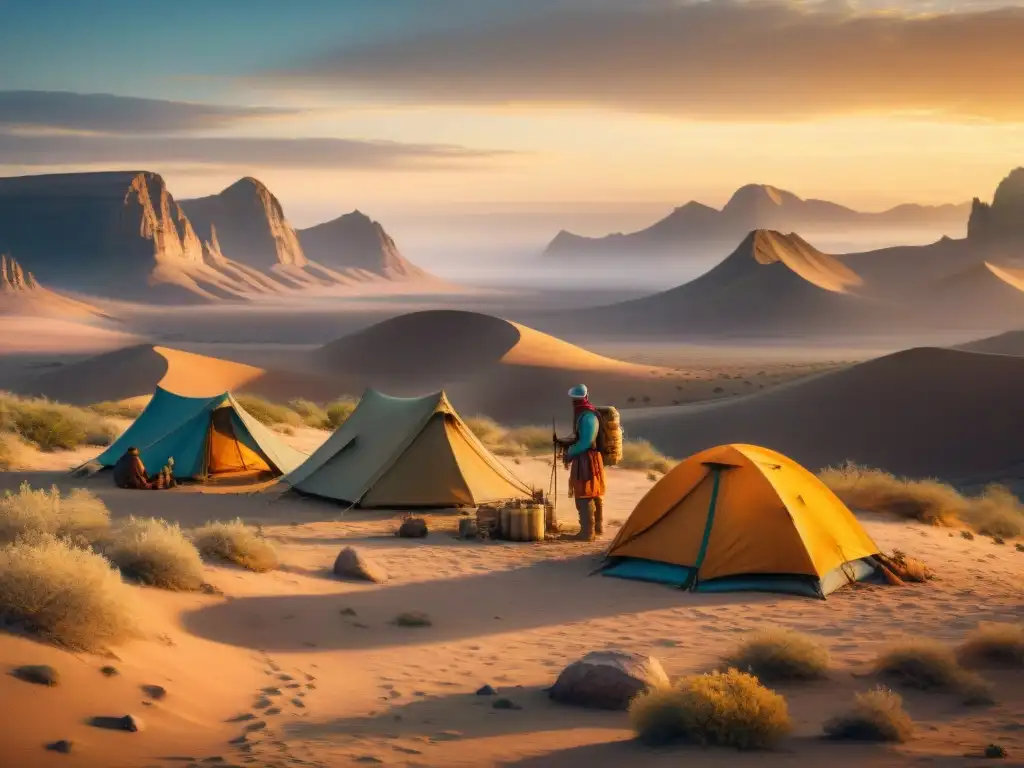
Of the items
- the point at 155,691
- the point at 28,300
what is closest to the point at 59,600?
the point at 155,691

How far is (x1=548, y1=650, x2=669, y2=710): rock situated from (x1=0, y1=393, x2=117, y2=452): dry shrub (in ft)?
55.9

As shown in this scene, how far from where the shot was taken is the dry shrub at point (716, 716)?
781 cm

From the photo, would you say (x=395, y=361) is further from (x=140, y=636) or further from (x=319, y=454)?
(x=140, y=636)

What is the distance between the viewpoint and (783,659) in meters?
9.79

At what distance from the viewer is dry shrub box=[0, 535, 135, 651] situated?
8547mm

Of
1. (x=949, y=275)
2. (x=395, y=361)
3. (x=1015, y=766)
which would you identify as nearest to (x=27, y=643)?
(x=1015, y=766)

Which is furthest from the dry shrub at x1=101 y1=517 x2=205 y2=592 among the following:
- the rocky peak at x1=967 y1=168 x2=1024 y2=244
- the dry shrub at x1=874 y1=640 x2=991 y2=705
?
the rocky peak at x1=967 y1=168 x2=1024 y2=244

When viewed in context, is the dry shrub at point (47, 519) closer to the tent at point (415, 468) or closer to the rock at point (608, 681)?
the rock at point (608, 681)

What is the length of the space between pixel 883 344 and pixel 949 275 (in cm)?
3857

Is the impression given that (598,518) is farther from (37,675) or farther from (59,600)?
(37,675)

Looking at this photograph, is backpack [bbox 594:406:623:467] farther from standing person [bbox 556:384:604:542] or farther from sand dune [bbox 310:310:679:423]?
sand dune [bbox 310:310:679:423]

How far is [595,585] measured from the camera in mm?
13719

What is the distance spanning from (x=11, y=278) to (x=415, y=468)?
14391cm

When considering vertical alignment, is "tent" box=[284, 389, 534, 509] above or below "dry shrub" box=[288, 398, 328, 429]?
below
